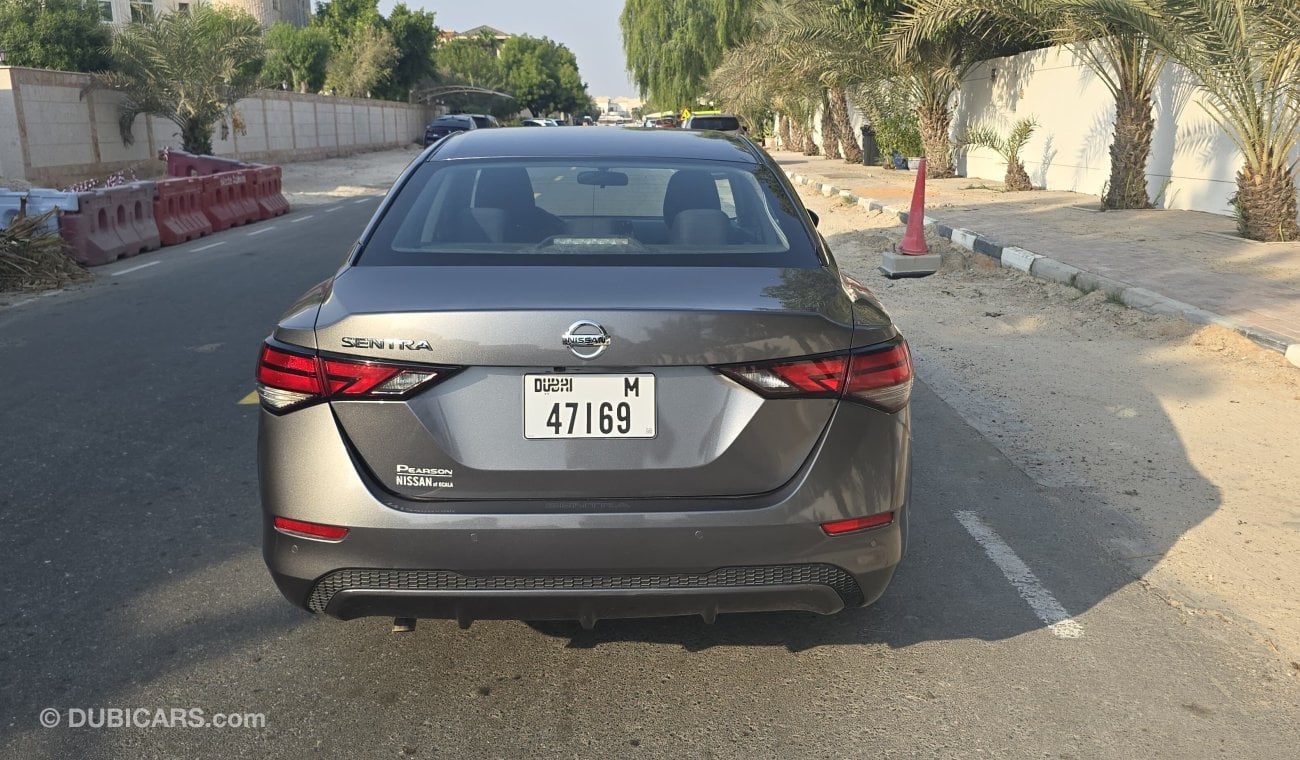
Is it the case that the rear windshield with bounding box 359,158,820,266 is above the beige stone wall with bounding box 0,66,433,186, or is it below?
above

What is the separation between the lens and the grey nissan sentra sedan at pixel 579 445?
9.47 feet

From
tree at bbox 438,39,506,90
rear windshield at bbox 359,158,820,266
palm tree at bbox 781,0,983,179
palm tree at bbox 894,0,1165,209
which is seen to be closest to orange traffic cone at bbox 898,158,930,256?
palm tree at bbox 894,0,1165,209

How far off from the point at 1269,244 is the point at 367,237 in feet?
36.1

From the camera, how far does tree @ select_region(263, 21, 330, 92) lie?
6147 centimetres

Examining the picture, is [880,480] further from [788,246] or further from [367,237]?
[367,237]

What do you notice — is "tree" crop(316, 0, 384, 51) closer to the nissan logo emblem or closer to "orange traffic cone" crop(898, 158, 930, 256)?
"orange traffic cone" crop(898, 158, 930, 256)

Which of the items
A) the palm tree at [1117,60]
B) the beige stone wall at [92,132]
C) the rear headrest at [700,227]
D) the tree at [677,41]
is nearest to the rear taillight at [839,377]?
the rear headrest at [700,227]

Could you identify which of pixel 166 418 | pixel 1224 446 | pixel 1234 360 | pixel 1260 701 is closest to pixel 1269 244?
pixel 1234 360

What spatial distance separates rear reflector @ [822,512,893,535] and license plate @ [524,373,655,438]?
55cm

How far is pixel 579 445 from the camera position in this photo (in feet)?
9.53

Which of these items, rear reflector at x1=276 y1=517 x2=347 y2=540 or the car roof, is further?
the car roof

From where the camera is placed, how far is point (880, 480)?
3.10 meters

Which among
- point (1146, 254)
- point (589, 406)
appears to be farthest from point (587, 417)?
point (1146, 254)

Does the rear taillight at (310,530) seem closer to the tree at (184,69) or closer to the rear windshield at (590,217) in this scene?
the rear windshield at (590,217)
